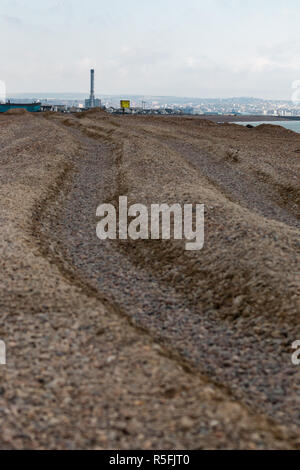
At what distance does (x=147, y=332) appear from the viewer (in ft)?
41.3

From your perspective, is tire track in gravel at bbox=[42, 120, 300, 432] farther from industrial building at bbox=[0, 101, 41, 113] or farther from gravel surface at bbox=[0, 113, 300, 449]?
industrial building at bbox=[0, 101, 41, 113]

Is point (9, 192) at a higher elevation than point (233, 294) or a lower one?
higher

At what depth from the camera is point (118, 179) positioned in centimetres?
3300

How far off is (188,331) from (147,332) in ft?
4.24

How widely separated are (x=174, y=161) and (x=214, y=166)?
5293 mm

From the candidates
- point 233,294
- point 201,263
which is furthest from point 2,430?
point 201,263

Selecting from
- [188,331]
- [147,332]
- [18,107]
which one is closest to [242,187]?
[188,331]

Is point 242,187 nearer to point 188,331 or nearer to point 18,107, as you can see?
point 188,331

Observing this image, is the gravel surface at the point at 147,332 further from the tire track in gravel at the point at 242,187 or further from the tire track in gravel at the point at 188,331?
the tire track in gravel at the point at 242,187

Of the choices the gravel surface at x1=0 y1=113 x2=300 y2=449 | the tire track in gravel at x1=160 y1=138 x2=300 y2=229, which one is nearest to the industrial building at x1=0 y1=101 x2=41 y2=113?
the tire track in gravel at x1=160 y1=138 x2=300 y2=229

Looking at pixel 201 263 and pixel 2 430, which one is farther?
pixel 201 263

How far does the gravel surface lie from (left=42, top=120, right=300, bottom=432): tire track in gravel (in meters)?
0.05

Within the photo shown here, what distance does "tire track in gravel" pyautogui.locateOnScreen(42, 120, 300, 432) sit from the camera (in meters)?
10.4

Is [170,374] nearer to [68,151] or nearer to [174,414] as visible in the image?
[174,414]
